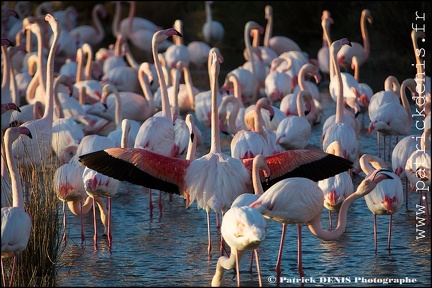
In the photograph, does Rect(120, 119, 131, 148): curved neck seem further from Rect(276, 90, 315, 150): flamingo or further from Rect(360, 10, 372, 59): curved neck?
Rect(360, 10, 372, 59): curved neck

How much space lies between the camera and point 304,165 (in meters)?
6.78

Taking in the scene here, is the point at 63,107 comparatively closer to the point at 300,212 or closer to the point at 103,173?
the point at 103,173

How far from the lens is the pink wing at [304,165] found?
6.62 m

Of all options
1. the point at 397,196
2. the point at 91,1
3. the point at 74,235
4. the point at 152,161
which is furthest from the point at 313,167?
the point at 91,1

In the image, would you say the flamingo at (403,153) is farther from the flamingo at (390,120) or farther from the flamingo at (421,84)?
the flamingo at (390,120)

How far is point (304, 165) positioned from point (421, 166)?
125 centimetres

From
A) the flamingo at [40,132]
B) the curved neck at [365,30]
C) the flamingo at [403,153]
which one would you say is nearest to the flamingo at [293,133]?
the flamingo at [403,153]

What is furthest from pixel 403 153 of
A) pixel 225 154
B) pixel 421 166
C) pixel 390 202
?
pixel 225 154

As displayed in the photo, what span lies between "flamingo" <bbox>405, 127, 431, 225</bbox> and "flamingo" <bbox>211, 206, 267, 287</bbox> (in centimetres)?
233

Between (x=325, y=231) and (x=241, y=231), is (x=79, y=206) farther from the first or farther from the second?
(x=241, y=231)

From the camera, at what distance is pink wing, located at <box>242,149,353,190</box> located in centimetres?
662

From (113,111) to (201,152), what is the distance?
1423 mm

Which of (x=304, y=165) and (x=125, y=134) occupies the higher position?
(x=125, y=134)

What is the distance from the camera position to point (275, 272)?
664 cm
